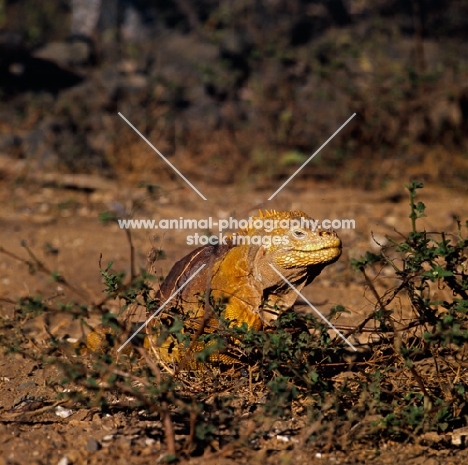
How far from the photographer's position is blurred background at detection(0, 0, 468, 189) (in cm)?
1096

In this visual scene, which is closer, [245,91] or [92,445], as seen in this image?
[92,445]

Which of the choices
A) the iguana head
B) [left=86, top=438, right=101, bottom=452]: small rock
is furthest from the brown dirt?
the iguana head

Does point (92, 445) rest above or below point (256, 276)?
below

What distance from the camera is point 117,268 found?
7605mm

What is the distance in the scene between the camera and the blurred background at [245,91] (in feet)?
36.0

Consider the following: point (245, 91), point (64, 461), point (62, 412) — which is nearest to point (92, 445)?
point (64, 461)

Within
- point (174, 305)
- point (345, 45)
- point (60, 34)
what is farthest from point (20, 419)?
point (60, 34)

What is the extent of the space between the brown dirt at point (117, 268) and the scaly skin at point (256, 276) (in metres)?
0.36

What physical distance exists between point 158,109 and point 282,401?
31.1 ft

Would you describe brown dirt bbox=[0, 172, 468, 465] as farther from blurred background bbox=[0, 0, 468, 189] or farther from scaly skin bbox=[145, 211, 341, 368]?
blurred background bbox=[0, 0, 468, 189]

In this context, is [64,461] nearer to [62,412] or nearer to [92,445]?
[92,445]

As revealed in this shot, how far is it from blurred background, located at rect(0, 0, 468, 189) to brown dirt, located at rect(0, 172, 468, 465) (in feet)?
2.19

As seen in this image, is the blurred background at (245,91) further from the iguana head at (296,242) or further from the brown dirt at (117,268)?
the iguana head at (296,242)

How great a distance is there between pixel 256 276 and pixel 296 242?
35cm
